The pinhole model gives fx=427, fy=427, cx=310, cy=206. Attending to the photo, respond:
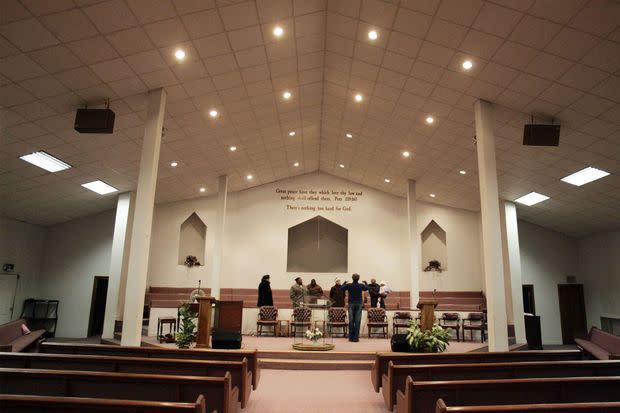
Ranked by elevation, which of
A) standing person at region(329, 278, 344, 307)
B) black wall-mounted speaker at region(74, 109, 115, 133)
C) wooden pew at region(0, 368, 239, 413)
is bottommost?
wooden pew at region(0, 368, 239, 413)

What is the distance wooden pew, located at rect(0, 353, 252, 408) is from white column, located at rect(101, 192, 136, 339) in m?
7.34

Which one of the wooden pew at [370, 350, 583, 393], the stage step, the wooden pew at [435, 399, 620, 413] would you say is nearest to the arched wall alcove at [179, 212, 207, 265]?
the stage step

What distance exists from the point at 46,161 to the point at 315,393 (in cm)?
722

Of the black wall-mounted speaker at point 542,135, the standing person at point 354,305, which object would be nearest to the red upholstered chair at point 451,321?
the standing person at point 354,305

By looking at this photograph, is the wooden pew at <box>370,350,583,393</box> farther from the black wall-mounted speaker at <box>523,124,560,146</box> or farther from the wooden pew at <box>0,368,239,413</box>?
the black wall-mounted speaker at <box>523,124,560,146</box>

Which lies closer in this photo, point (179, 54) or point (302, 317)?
point (179, 54)

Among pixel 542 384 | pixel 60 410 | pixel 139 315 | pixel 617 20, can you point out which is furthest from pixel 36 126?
pixel 617 20

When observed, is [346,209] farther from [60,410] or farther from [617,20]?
[60,410]

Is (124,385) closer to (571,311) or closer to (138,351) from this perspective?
(138,351)

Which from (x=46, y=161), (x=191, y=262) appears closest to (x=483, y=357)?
(x=46, y=161)

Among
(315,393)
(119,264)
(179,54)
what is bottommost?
(315,393)

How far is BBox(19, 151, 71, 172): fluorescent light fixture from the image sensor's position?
8.27 metres

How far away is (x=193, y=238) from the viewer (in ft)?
46.6

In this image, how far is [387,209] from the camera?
14461 millimetres
